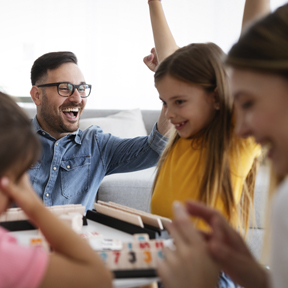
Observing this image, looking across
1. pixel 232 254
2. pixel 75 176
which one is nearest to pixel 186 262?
pixel 232 254

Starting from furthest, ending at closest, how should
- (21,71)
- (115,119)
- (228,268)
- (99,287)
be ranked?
(21,71), (115,119), (228,268), (99,287)

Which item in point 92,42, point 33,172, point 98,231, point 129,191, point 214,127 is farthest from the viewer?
point 92,42

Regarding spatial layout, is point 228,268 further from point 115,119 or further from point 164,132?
point 115,119

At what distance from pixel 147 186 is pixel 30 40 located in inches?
87.1

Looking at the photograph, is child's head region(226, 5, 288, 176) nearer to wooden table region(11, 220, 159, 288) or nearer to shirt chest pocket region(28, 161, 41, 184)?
wooden table region(11, 220, 159, 288)

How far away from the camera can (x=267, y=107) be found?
0.61m

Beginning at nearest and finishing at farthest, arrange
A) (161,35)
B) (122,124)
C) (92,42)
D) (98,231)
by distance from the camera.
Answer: (98,231)
(161,35)
(122,124)
(92,42)

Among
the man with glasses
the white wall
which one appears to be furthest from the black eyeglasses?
the white wall

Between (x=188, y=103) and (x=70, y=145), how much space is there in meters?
0.71

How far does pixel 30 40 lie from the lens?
352cm

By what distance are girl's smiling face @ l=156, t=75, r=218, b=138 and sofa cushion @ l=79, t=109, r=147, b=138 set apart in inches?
57.0

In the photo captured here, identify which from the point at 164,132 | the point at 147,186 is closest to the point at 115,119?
the point at 147,186

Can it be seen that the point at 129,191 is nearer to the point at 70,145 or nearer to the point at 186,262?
the point at 70,145

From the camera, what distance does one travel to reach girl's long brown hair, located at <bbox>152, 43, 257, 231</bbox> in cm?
103
